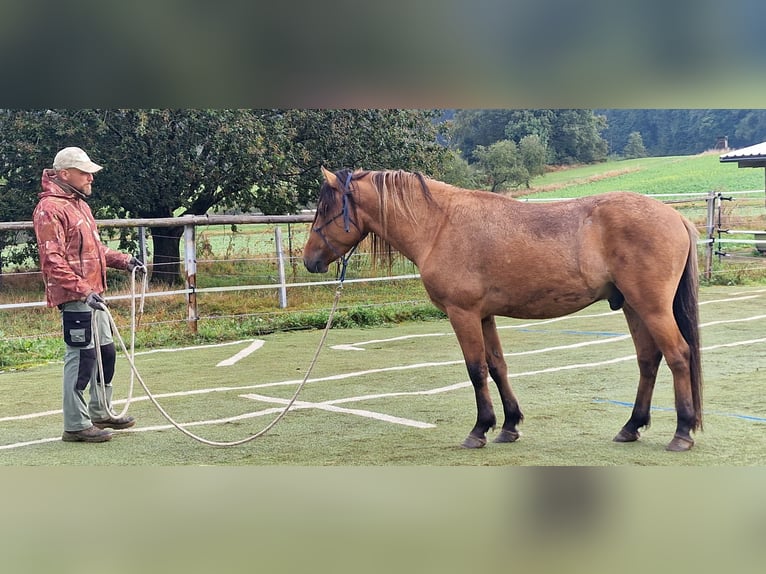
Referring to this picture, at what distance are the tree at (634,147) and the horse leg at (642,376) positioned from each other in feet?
20.9

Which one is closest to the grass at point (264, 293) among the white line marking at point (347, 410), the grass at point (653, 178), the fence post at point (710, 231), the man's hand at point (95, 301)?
the grass at point (653, 178)

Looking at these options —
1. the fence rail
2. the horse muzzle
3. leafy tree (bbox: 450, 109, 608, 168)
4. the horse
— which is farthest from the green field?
leafy tree (bbox: 450, 109, 608, 168)

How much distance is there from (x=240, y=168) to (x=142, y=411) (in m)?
5.49

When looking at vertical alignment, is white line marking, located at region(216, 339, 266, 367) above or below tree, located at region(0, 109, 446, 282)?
below

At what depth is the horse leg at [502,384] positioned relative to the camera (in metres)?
4.47

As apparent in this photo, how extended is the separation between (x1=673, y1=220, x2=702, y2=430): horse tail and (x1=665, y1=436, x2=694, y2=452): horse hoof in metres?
0.12

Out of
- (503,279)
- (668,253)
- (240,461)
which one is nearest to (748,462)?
(668,253)

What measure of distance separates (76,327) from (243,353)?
3014 mm

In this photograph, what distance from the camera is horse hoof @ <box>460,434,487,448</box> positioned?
4320mm

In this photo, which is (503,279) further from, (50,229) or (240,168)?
(240,168)

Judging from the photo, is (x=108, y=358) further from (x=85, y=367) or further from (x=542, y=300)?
(x=542, y=300)

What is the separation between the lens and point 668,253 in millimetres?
4145

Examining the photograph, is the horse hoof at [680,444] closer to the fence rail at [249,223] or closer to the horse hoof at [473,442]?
the horse hoof at [473,442]
